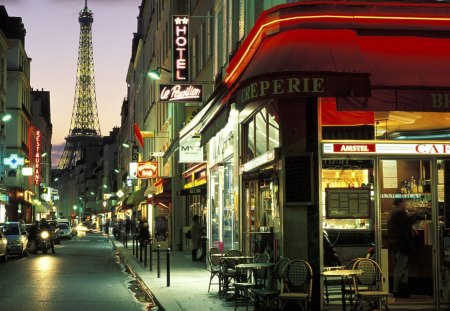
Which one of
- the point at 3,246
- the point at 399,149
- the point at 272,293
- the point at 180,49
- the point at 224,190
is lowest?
the point at 272,293

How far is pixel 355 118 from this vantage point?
1375cm

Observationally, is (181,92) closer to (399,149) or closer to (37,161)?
(399,149)

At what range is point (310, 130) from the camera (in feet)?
43.1

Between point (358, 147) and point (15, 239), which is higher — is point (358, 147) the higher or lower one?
the higher one

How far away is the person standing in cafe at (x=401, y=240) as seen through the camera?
531 inches

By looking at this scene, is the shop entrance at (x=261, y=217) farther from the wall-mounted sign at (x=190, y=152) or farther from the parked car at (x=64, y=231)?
the parked car at (x=64, y=231)

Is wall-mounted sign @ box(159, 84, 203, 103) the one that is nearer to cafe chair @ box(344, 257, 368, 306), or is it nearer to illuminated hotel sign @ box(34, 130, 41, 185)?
cafe chair @ box(344, 257, 368, 306)

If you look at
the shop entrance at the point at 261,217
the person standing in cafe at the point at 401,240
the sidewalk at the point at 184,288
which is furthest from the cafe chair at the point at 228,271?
the person standing in cafe at the point at 401,240

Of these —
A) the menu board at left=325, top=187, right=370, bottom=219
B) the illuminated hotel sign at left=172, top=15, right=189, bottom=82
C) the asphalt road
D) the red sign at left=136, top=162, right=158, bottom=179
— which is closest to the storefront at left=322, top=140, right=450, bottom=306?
the menu board at left=325, top=187, right=370, bottom=219

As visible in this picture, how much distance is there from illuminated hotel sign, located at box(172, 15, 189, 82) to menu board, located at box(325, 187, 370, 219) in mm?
13224

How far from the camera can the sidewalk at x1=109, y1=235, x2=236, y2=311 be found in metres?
15.5

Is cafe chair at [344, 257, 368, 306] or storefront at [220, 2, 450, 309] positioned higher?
storefront at [220, 2, 450, 309]

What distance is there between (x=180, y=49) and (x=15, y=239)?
1322 centimetres

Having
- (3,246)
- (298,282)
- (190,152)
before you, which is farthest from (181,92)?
(298,282)
